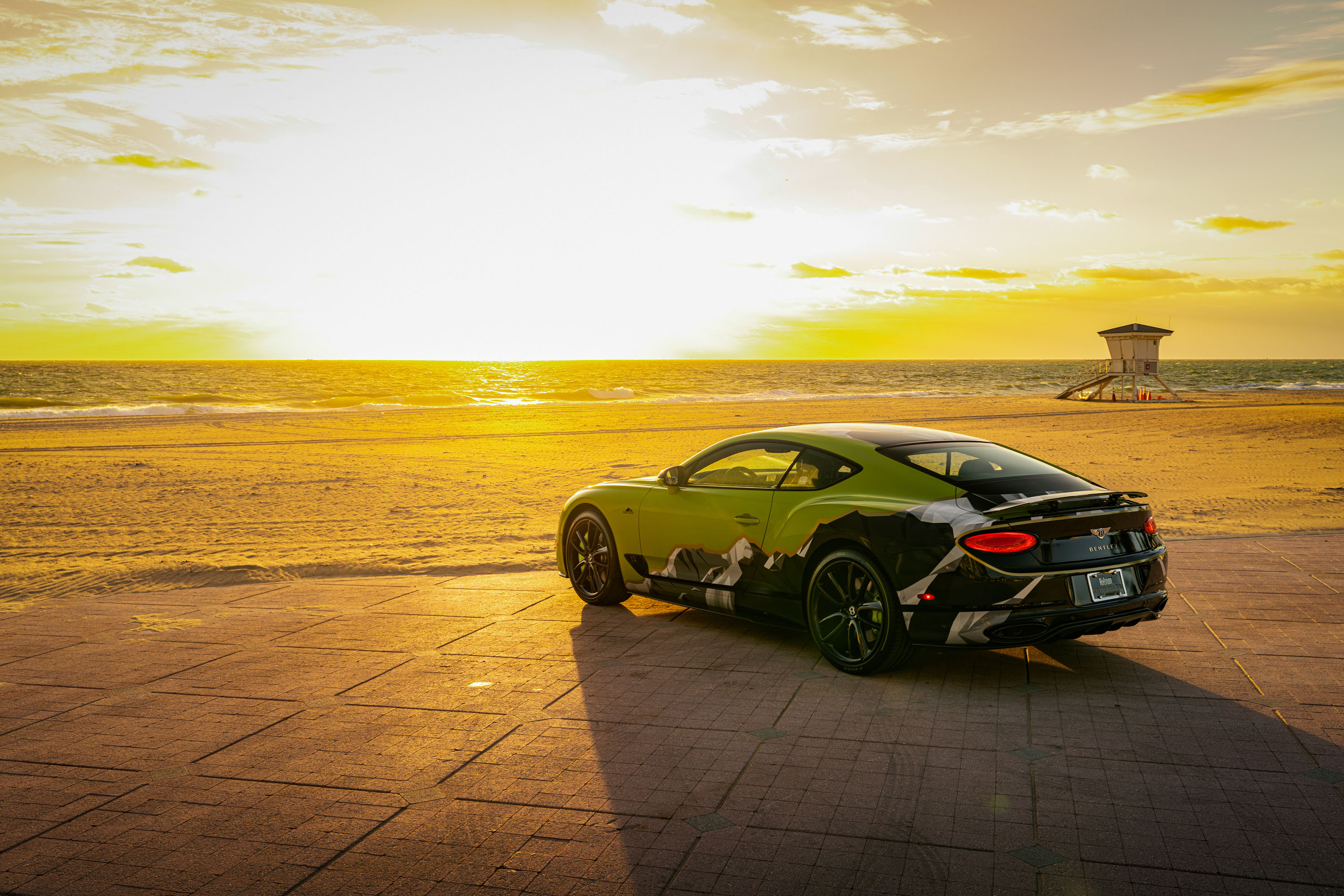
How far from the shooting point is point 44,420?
35156 millimetres

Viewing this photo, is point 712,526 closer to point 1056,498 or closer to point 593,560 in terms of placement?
point 593,560

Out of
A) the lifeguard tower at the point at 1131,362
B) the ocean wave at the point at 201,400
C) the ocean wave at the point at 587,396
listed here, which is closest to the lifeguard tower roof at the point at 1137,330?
the lifeguard tower at the point at 1131,362

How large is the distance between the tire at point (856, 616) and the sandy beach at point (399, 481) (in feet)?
12.8

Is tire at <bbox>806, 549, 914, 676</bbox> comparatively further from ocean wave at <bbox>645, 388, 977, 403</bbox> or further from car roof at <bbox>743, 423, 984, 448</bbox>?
ocean wave at <bbox>645, 388, 977, 403</bbox>

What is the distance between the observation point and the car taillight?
4.88 meters

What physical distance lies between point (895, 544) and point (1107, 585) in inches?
45.8

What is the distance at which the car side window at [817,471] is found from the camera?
18.7ft

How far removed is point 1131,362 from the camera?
4841cm

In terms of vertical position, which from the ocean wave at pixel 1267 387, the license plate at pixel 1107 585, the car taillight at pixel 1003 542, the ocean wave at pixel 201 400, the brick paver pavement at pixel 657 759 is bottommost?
the brick paver pavement at pixel 657 759

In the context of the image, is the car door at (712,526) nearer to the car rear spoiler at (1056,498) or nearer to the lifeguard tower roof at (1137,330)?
the car rear spoiler at (1056,498)

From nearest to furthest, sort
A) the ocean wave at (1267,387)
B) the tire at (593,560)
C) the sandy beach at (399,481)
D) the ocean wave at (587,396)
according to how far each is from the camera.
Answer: the tire at (593,560) < the sandy beach at (399,481) < the ocean wave at (587,396) < the ocean wave at (1267,387)

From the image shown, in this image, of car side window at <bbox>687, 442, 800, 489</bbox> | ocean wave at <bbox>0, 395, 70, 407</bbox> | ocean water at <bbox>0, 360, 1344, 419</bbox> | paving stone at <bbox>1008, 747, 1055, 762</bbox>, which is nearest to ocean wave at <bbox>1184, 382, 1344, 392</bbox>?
ocean water at <bbox>0, 360, 1344, 419</bbox>

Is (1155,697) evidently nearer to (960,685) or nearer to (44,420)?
(960,685)

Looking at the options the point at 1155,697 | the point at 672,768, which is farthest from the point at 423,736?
the point at 1155,697
